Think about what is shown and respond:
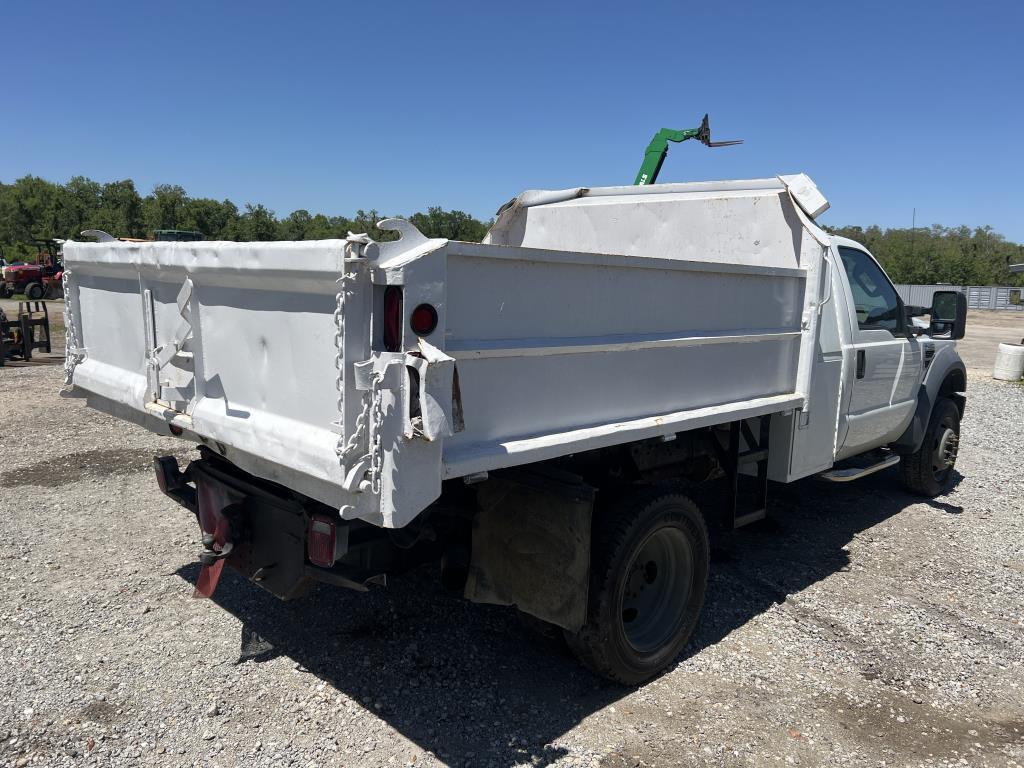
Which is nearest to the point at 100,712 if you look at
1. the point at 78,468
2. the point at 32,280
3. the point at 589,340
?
the point at 589,340

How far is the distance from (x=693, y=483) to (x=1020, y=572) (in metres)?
2.93

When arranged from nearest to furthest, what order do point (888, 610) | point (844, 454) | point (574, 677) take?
1. point (574, 677)
2. point (888, 610)
3. point (844, 454)

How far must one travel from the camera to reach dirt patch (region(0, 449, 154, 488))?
643 cm

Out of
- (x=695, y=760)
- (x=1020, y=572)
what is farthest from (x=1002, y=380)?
(x=695, y=760)

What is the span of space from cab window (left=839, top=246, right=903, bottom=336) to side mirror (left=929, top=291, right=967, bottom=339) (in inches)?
21.0

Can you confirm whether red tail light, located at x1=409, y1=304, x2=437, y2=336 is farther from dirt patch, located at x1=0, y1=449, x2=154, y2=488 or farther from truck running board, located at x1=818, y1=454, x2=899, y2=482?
dirt patch, located at x1=0, y1=449, x2=154, y2=488

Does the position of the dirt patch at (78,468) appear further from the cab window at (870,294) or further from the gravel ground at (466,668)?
the cab window at (870,294)

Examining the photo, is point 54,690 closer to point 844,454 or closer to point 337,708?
point 337,708

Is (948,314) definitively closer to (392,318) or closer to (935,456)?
(935,456)

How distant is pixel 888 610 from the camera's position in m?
4.58

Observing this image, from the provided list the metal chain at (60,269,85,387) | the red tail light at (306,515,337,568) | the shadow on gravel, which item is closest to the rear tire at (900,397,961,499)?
the shadow on gravel

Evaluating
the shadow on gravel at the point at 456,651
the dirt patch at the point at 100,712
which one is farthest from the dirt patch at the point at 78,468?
the dirt patch at the point at 100,712

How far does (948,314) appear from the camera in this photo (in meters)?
5.99

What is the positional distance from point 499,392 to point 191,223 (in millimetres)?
59196
